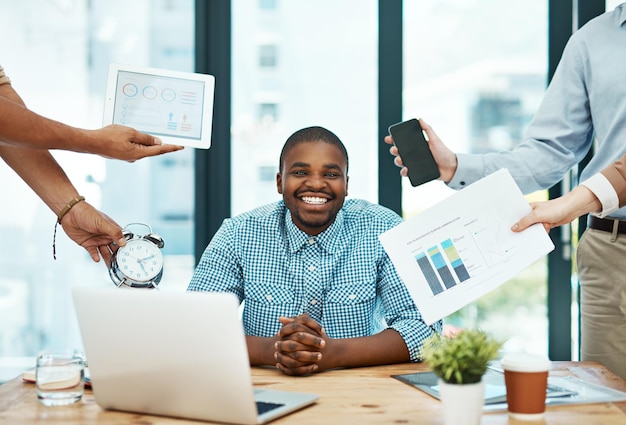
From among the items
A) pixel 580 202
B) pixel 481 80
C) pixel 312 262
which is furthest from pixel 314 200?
pixel 481 80

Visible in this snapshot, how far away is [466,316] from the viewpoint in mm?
3424

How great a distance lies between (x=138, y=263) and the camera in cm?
177

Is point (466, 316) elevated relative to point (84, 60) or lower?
lower

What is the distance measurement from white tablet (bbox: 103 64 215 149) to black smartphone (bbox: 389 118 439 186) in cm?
53

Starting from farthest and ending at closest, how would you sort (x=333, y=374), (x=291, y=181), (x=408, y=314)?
1. (x=291, y=181)
2. (x=408, y=314)
3. (x=333, y=374)

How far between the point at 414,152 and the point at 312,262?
45cm

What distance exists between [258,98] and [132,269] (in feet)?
5.69

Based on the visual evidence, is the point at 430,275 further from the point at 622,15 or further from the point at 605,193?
the point at 622,15

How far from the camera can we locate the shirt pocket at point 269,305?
2.17 meters

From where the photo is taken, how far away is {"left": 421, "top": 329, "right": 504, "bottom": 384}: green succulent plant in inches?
47.7

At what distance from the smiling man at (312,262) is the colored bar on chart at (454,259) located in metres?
0.43

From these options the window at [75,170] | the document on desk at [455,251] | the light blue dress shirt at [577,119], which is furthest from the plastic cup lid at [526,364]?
the window at [75,170]

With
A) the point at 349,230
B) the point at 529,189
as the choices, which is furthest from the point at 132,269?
the point at 529,189

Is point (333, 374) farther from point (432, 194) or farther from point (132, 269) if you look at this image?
point (432, 194)
